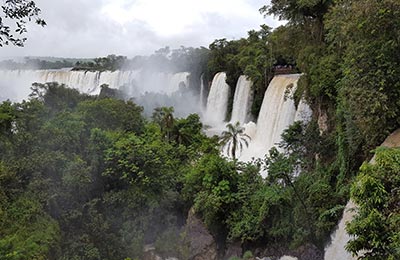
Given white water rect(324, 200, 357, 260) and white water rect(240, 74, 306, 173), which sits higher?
white water rect(240, 74, 306, 173)

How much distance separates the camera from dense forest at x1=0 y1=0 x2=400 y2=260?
9.56 meters

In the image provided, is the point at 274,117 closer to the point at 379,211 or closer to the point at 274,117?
the point at 274,117

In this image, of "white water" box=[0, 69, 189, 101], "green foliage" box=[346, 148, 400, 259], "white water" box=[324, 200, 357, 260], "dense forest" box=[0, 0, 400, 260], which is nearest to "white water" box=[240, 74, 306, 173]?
"dense forest" box=[0, 0, 400, 260]

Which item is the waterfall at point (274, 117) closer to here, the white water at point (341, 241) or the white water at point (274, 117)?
the white water at point (274, 117)

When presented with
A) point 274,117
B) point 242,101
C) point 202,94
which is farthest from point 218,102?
point 274,117

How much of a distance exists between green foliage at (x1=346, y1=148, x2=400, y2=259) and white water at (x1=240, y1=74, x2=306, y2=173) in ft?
46.9

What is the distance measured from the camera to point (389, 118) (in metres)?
9.24

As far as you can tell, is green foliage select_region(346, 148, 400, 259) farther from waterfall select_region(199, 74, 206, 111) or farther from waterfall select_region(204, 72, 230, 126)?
waterfall select_region(199, 74, 206, 111)

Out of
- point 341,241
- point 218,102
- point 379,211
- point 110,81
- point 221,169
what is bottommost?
point 341,241

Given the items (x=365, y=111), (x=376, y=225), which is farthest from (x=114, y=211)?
(x=376, y=225)

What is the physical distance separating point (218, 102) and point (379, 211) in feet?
107

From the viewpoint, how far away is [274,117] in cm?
2264

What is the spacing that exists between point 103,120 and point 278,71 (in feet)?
57.9

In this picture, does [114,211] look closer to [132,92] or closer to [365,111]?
[365,111]
